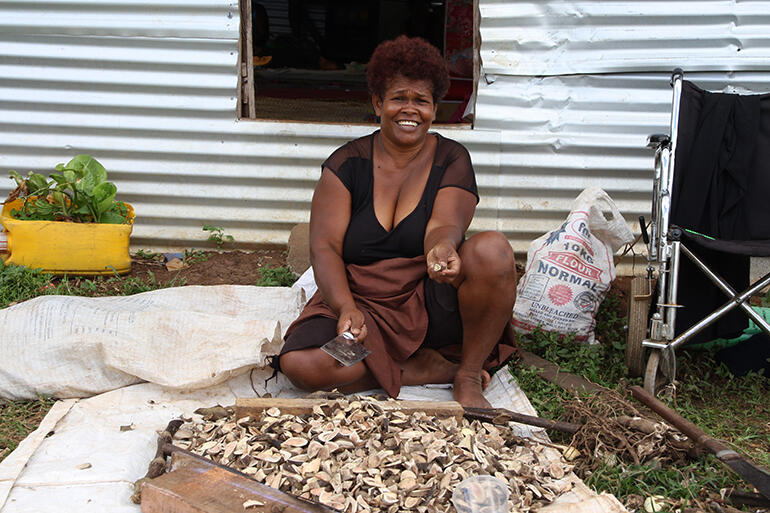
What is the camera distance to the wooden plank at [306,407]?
2.52 meters

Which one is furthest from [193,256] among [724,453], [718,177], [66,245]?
[724,453]

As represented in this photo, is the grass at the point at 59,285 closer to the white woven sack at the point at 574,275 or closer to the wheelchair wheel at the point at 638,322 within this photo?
the white woven sack at the point at 574,275

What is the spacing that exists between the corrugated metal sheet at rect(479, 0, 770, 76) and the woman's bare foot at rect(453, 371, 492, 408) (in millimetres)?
2004

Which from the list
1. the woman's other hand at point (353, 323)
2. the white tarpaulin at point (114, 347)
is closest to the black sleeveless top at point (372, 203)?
the woman's other hand at point (353, 323)

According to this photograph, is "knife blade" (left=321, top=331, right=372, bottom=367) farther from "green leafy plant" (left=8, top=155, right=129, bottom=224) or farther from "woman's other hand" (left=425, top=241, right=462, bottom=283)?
"green leafy plant" (left=8, top=155, right=129, bottom=224)

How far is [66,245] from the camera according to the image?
392cm

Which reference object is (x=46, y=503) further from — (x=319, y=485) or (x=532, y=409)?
(x=532, y=409)

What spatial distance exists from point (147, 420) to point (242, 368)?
0.42 metres

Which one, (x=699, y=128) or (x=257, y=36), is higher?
(x=257, y=36)

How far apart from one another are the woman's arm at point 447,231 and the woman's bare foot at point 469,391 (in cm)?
49

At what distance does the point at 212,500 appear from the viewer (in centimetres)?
202

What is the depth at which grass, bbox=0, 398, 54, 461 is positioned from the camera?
2.59 metres

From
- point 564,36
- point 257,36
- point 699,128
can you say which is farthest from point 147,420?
point 257,36

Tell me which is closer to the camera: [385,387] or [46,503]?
[46,503]
